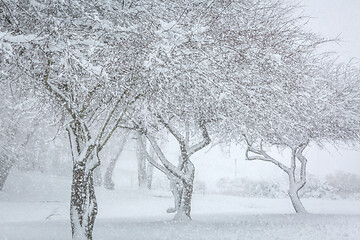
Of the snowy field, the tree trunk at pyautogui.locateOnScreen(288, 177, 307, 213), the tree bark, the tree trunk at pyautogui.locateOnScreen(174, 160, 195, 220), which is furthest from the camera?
the tree trunk at pyautogui.locateOnScreen(288, 177, 307, 213)

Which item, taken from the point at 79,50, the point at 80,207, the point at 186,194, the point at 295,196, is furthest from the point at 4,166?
the point at 79,50

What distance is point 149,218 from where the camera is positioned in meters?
16.3

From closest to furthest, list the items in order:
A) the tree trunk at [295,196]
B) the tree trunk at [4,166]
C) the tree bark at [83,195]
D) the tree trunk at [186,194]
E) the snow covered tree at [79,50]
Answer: the snow covered tree at [79,50] < the tree bark at [83,195] < the tree trunk at [186,194] < the tree trunk at [295,196] < the tree trunk at [4,166]

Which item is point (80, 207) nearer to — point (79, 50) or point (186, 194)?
point (79, 50)

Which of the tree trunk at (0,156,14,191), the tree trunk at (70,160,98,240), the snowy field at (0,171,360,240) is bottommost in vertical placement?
the snowy field at (0,171,360,240)

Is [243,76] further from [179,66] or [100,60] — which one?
[100,60]

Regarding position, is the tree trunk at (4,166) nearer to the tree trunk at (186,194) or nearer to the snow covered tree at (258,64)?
the tree trunk at (186,194)

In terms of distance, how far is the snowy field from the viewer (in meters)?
10.1

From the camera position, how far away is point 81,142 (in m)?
9.00

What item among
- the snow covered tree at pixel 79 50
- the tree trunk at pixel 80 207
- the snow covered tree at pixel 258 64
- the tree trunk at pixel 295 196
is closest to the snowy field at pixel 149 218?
the tree trunk at pixel 295 196

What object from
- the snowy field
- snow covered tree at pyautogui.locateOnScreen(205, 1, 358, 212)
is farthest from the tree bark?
snow covered tree at pyautogui.locateOnScreen(205, 1, 358, 212)

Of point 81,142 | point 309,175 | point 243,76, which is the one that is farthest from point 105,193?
point 309,175

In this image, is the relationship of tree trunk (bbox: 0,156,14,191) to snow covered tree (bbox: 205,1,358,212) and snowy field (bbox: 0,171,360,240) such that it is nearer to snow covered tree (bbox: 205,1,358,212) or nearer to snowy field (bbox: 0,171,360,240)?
snowy field (bbox: 0,171,360,240)

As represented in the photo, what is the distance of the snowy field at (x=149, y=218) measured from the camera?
10070 mm
